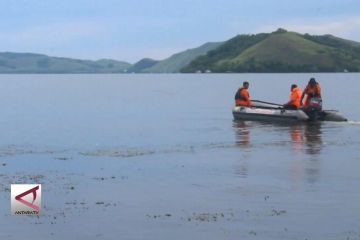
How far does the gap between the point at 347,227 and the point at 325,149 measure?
13580mm

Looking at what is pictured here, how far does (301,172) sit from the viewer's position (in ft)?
74.4

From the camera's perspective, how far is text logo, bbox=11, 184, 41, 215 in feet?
49.3

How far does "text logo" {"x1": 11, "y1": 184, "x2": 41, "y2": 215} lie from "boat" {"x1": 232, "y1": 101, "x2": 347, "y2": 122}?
79.7ft

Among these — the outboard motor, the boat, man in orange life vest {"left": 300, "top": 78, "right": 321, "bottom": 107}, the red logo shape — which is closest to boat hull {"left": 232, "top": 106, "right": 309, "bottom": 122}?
the boat

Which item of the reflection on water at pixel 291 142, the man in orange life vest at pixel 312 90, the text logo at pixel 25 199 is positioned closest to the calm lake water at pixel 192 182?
the reflection on water at pixel 291 142

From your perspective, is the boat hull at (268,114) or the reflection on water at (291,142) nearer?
the reflection on water at (291,142)

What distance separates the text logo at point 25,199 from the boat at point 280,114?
79.7 ft

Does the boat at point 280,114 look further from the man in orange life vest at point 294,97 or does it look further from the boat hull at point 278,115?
the man in orange life vest at point 294,97

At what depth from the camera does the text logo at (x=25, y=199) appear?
1502 centimetres

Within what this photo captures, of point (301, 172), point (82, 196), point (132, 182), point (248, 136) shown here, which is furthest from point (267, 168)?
point (248, 136)

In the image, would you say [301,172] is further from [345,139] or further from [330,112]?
[330,112]

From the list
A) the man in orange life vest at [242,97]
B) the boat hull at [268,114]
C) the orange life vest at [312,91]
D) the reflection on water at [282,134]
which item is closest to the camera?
the reflection on water at [282,134]

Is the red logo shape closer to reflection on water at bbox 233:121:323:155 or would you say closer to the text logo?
the text logo

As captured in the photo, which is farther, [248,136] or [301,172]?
[248,136]
